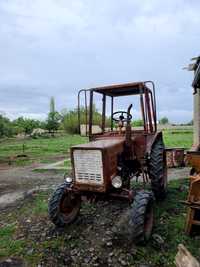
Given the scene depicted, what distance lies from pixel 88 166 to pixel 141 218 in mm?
1002

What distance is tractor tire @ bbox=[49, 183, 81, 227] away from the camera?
3956 mm

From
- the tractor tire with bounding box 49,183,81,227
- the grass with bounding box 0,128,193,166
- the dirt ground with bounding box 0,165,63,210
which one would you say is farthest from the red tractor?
the grass with bounding box 0,128,193,166

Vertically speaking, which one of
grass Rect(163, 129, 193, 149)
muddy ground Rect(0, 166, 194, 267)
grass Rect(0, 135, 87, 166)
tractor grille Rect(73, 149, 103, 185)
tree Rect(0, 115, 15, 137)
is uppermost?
tree Rect(0, 115, 15, 137)

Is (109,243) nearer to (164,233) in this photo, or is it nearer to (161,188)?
(164,233)

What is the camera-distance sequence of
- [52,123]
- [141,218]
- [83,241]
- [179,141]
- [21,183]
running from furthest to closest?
[52,123]
[179,141]
[21,183]
[83,241]
[141,218]

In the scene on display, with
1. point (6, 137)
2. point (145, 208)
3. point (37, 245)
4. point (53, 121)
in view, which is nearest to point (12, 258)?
point (37, 245)

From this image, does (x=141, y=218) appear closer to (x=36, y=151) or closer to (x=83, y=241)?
(x=83, y=241)

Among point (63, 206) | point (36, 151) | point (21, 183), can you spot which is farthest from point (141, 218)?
point (36, 151)

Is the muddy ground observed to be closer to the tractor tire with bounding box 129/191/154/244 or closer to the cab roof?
the tractor tire with bounding box 129/191/154/244

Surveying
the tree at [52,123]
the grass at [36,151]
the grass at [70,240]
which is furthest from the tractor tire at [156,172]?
the tree at [52,123]

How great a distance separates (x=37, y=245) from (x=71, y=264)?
68cm

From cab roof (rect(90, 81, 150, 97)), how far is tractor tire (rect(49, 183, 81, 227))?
76.2 inches

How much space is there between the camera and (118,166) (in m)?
4.17

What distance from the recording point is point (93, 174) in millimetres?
3816
